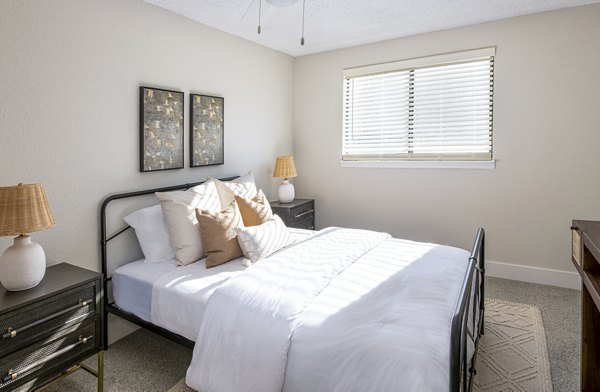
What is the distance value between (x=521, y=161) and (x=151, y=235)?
131 inches

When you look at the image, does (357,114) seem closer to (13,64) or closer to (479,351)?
(479,351)

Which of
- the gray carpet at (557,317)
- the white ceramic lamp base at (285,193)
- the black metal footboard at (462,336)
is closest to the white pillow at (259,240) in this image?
the black metal footboard at (462,336)

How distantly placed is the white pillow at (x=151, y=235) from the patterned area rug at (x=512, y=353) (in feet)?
2.79

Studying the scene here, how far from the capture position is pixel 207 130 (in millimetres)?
3395

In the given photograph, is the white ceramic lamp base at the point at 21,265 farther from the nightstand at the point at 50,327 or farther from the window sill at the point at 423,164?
the window sill at the point at 423,164

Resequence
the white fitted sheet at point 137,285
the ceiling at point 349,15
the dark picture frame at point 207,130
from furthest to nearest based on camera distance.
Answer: the dark picture frame at point 207,130 < the ceiling at point 349,15 < the white fitted sheet at point 137,285

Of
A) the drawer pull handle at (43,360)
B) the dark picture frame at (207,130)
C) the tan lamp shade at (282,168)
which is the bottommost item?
the drawer pull handle at (43,360)

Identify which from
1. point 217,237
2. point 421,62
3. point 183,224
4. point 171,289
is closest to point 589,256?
point 217,237

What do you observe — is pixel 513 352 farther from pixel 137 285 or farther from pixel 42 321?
pixel 42 321

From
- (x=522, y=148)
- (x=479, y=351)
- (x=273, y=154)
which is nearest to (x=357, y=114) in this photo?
(x=273, y=154)

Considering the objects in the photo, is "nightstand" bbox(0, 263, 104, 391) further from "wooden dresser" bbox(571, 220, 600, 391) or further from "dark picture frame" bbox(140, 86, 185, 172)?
"wooden dresser" bbox(571, 220, 600, 391)

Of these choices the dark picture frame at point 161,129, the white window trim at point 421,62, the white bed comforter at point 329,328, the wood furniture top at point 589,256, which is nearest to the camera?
the white bed comforter at point 329,328

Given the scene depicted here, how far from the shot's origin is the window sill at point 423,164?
3660 millimetres

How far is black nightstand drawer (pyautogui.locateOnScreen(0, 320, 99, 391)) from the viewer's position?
1.69 m
